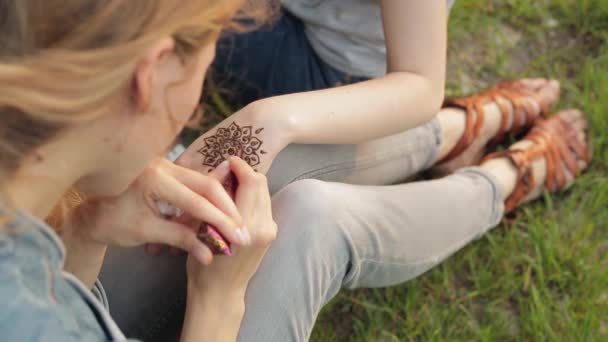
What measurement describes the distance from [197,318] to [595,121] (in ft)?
4.57

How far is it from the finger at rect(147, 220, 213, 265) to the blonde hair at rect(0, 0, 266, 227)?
1.18 feet

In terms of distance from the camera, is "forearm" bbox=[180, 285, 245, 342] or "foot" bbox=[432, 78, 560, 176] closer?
"forearm" bbox=[180, 285, 245, 342]

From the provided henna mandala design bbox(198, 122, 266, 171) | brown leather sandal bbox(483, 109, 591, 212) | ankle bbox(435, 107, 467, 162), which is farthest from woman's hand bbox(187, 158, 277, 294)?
brown leather sandal bbox(483, 109, 591, 212)

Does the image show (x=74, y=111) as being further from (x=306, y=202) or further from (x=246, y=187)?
(x=306, y=202)

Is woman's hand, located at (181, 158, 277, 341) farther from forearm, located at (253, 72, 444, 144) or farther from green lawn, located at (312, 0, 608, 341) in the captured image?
green lawn, located at (312, 0, 608, 341)

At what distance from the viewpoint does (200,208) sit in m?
1.09

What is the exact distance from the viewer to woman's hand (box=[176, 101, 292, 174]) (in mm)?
1323

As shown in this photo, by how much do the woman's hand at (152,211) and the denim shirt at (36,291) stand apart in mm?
250

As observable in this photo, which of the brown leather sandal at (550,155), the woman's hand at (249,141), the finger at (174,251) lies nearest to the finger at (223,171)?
the woman's hand at (249,141)

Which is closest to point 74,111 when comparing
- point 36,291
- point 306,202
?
point 36,291

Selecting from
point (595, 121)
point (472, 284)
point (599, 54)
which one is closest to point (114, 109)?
point (472, 284)

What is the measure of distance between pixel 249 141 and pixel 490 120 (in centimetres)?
88

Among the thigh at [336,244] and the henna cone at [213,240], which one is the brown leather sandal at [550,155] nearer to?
the thigh at [336,244]

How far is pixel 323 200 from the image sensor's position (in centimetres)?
128
